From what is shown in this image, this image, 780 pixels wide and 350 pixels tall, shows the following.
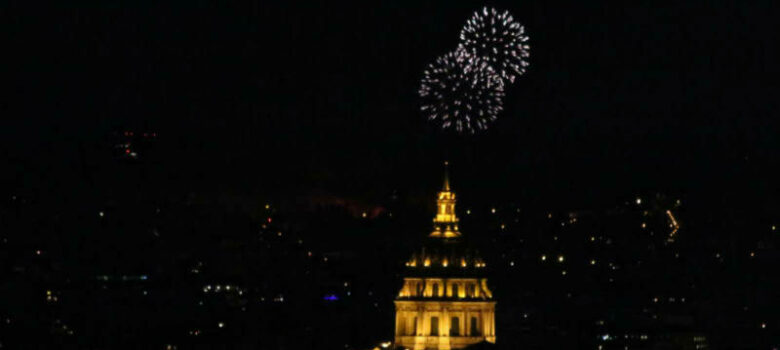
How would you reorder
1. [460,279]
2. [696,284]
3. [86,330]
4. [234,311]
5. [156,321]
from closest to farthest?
[460,279]
[86,330]
[156,321]
[234,311]
[696,284]

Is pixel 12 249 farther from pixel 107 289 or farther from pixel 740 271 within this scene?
pixel 740 271

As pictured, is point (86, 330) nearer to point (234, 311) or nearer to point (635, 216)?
point (234, 311)

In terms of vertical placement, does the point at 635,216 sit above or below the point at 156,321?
above

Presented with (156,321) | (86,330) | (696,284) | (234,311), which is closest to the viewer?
(86,330)

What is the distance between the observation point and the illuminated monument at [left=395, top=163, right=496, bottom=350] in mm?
128000

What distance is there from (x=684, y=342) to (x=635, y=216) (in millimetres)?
22186

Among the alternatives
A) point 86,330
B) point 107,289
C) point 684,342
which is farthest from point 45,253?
point 684,342

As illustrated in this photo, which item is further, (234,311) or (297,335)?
(234,311)

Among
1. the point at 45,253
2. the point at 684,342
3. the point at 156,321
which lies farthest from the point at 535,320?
the point at 45,253

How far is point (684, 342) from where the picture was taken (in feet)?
520

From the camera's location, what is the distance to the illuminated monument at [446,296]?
128 meters

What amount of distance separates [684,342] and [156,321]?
39452 mm

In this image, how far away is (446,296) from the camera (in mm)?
128250

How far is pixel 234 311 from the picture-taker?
Answer: 170875mm
